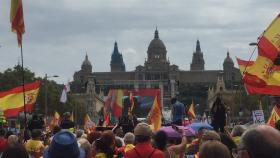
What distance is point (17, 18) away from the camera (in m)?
15.3

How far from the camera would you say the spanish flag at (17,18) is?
1520cm

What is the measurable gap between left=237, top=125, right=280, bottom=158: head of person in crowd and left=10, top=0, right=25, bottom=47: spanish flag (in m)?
11.2

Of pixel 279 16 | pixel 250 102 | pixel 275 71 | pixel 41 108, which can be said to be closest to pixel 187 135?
pixel 279 16

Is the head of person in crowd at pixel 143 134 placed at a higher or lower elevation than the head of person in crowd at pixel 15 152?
higher

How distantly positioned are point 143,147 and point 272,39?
6.56 metres

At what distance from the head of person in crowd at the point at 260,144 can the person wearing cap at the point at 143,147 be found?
11.8ft

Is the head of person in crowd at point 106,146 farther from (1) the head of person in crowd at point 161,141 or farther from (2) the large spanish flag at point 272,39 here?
(2) the large spanish flag at point 272,39

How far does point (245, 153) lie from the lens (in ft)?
14.8

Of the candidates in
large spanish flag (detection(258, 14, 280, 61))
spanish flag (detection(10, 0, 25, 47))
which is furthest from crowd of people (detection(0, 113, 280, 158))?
large spanish flag (detection(258, 14, 280, 61))

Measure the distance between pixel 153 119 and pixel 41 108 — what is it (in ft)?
291

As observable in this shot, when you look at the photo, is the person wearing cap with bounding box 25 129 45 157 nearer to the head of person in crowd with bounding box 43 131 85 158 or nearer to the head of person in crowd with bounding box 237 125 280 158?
the head of person in crowd with bounding box 43 131 85 158

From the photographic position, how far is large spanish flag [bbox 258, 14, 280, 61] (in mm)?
14000

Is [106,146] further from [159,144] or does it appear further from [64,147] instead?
[64,147]

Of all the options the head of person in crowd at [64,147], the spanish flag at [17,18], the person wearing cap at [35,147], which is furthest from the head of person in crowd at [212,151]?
the spanish flag at [17,18]
